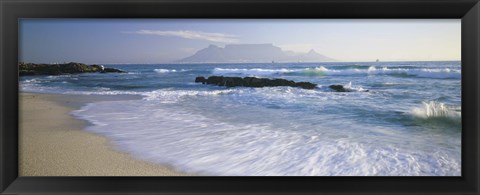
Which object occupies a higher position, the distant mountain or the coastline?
the distant mountain

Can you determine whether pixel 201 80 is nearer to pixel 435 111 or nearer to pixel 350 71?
pixel 350 71

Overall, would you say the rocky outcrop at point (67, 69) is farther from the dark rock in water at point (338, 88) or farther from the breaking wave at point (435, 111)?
the breaking wave at point (435, 111)

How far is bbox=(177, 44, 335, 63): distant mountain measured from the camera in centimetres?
192

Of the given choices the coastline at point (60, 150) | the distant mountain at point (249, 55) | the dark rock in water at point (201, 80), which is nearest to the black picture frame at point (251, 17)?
the coastline at point (60, 150)

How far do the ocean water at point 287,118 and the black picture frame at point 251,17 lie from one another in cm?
Answer: 9

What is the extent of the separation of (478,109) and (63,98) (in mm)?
2130

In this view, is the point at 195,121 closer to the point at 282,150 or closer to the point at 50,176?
the point at 282,150

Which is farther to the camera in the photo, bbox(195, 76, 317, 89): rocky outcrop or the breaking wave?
bbox(195, 76, 317, 89): rocky outcrop

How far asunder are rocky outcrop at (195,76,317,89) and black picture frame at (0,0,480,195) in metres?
0.41

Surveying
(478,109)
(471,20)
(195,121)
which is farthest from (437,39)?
(195,121)

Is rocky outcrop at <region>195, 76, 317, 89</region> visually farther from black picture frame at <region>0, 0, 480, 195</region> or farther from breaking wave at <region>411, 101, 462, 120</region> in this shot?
breaking wave at <region>411, 101, 462, 120</region>

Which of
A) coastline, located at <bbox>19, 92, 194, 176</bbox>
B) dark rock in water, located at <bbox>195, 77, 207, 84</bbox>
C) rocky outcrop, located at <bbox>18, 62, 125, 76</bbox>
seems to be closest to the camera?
coastline, located at <bbox>19, 92, 194, 176</bbox>

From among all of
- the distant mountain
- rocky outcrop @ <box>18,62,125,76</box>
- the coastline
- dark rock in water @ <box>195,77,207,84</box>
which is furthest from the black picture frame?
dark rock in water @ <box>195,77,207,84</box>

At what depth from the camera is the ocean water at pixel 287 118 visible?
70.9 inches
